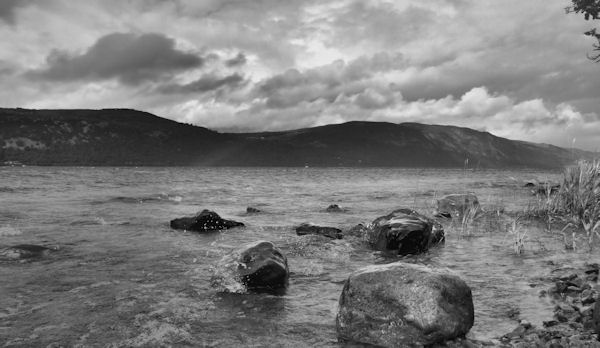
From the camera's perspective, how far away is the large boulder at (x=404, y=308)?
22.1ft

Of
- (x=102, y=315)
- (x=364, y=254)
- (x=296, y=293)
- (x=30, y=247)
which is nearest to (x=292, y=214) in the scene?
(x=364, y=254)

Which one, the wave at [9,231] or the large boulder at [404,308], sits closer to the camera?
the large boulder at [404,308]

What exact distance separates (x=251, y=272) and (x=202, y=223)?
30.4 feet

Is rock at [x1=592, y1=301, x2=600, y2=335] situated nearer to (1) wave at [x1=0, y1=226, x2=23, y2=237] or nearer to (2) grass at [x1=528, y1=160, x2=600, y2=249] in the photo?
(2) grass at [x1=528, y1=160, x2=600, y2=249]

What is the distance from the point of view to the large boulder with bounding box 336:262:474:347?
6.73 metres

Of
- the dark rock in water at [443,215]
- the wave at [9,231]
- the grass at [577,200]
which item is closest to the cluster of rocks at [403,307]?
A: the grass at [577,200]

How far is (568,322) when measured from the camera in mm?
7016

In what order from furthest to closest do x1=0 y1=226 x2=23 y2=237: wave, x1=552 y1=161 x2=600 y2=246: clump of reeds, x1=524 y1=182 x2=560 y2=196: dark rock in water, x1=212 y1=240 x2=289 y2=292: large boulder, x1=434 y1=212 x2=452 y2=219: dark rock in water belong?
x1=434 y1=212 x2=452 y2=219: dark rock in water
x1=524 y1=182 x2=560 y2=196: dark rock in water
x1=0 y1=226 x2=23 y2=237: wave
x1=552 y1=161 x2=600 y2=246: clump of reeds
x1=212 y1=240 x2=289 y2=292: large boulder

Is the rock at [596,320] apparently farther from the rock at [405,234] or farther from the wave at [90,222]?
the wave at [90,222]

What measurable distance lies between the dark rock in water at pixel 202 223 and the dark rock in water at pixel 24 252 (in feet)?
18.6

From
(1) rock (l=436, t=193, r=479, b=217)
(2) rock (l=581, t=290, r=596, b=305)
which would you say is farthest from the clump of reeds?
(2) rock (l=581, t=290, r=596, b=305)

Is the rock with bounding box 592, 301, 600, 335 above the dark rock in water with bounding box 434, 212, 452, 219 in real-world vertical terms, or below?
above

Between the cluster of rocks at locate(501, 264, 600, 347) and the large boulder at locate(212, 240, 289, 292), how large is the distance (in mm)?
4746

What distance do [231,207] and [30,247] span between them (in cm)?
1640
